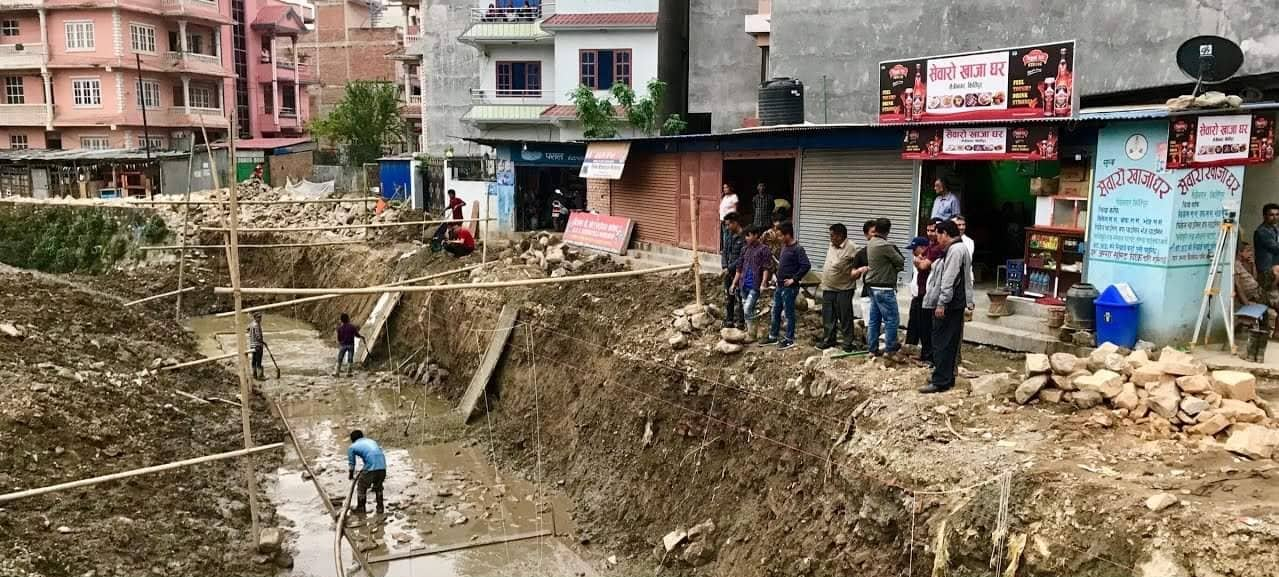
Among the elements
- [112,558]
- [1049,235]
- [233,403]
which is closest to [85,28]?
[233,403]

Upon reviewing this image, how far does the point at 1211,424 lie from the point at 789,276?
4.93 m

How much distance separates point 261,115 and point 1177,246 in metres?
49.9

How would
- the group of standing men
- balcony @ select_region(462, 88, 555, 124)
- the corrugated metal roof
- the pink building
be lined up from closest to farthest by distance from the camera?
the group of standing men, the corrugated metal roof, balcony @ select_region(462, 88, 555, 124), the pink building

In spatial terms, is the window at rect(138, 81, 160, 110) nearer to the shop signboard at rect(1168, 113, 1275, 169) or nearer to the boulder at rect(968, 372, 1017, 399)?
the boulder at rect(968, 372, 1017, 399)

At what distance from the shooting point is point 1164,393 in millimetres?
7742

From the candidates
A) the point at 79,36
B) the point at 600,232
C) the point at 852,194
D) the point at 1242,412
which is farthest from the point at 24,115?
the point at 1242,412

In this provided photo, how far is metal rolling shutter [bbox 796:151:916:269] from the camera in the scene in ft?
45.6

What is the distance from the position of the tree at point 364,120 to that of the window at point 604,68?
12523 millimetres

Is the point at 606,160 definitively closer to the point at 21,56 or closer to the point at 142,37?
the point at 142,37

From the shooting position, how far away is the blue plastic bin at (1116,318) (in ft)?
34.2

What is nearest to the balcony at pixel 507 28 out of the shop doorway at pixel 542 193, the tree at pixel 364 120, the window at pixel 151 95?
the tree at pixel 364 120

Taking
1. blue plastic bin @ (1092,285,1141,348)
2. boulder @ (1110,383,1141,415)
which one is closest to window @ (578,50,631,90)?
blue plastic bin @ (1092,285,1141,348)

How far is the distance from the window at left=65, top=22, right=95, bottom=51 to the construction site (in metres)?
26.6

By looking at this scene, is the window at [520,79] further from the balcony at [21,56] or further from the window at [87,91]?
the balcony at [21,56]
